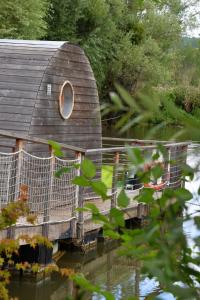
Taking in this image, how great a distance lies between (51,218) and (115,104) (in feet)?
25.7

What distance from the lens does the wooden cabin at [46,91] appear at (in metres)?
9.79

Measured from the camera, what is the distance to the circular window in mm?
10805

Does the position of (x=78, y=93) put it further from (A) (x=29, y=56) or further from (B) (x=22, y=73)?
(B) (x=22, y=73)

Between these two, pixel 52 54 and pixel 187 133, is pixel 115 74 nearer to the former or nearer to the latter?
pixel 52 54

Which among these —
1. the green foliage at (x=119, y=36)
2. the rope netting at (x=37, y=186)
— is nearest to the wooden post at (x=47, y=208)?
the rope netting at (x=37, y=186)

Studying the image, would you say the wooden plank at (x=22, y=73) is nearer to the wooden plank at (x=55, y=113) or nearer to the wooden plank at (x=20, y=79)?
the wooden plank at (x=20, y=79)

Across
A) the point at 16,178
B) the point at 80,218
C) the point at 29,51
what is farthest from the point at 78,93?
the point at 16,178

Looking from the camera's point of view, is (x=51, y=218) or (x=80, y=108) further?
(x=80, y=108)

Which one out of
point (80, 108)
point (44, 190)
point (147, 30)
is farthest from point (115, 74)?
point (44, 190)

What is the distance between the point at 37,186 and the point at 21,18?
13.8 m

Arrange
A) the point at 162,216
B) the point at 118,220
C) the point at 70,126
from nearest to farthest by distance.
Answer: the point at 162,216
the point at 118,220
the point at 70,126

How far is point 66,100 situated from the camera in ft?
36.4

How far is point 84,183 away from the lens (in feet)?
4.92

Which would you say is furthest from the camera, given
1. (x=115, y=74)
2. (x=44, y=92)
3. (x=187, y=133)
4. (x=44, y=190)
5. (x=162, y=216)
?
(x=115, y=74)
